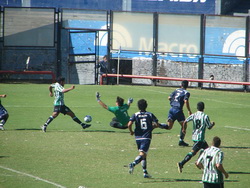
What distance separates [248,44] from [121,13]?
9.57 meters

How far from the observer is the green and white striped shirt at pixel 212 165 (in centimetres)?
1012

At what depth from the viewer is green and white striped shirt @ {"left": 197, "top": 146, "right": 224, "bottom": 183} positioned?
10.1m

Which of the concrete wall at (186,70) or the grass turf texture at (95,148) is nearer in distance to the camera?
the grass turf texture at (95,148)

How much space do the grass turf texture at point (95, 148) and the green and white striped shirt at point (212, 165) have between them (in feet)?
6.79

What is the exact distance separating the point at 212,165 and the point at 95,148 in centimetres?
731

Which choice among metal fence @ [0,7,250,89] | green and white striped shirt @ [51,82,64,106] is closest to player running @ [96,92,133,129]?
green and white striped shirt @ [51,82,64,106]

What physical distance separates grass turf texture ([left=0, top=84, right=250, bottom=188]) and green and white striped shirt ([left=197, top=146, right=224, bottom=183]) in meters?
2.07

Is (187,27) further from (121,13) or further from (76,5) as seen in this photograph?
(76,5)

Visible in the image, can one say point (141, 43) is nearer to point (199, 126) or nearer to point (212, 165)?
point (199, 126)

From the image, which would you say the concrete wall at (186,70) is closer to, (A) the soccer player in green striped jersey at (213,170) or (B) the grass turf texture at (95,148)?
(B) the grass turf texture at (95,148)

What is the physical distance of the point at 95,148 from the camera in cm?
1698

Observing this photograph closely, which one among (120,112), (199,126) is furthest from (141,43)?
(199,126)

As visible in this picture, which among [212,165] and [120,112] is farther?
[120,112]

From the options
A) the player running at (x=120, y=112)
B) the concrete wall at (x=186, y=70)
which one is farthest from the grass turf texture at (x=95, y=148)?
the concrete wall at (x=186, y=70)
